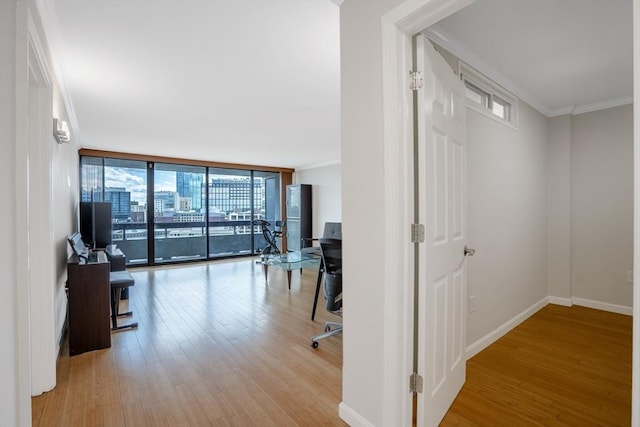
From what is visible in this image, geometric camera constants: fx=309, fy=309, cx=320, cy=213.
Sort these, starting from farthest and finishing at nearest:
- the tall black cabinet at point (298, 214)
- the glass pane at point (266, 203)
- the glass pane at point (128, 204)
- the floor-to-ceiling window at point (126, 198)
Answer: the glass pane at point (266, 203), the tall black cabinet at point (298, 214), the glass pane at point (128, 204), the floor-to-ceiling window at point (126, 198)

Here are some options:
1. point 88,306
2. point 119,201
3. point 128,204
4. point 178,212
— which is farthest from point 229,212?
point 88,306

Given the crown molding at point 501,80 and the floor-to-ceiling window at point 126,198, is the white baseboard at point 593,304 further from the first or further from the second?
the floor-to-ceiling window at point 126,198

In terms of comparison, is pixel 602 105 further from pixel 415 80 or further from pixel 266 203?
pixel 266 203

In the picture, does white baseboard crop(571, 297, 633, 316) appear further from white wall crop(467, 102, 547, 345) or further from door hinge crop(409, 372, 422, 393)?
door hinge crop(409, 372, 422, 393)

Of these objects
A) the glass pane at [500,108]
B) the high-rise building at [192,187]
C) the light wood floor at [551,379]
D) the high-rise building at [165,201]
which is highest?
the glass pane at [500,108]

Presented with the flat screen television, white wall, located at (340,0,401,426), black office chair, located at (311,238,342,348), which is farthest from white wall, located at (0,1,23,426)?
the flat screen television

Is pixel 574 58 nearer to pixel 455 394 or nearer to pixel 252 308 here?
pixel 455 394

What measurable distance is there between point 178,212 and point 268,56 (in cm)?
554

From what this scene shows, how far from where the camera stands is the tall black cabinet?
304 inches

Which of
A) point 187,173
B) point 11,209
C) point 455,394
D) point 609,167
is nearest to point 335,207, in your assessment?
point 187,173

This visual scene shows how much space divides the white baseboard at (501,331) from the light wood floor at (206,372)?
3.58ft

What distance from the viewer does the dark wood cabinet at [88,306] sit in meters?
2.58

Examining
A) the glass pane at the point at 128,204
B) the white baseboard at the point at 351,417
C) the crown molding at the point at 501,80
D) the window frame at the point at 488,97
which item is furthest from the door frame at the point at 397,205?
the glass pane at the point at 128,204

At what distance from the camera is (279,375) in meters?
2.22
